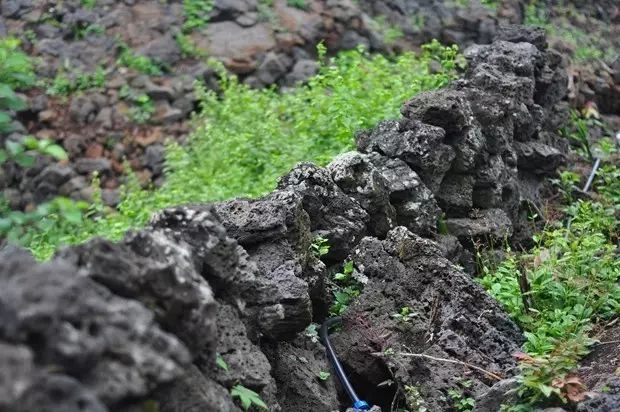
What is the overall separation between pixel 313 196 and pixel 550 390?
218 cm

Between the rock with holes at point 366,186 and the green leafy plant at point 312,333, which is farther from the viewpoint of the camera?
the rock with holes at point 366,186

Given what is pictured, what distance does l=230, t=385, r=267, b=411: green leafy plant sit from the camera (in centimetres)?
377

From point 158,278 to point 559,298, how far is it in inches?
130

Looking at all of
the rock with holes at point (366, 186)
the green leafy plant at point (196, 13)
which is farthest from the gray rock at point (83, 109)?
the rock with holes at point (366, 186)

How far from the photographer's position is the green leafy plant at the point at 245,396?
377cm

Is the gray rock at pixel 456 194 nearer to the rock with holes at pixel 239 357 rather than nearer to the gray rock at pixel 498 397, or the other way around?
the gray rock at pixel 498 397

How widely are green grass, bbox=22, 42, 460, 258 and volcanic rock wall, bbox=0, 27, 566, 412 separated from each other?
95 centimetres

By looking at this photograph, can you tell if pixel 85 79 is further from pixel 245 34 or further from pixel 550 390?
pixel 550 390

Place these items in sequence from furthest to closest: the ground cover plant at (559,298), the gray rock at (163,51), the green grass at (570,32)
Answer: the green grass at (570,32) → the gray rock at (163,51) → the ground cover plant at (559,298)

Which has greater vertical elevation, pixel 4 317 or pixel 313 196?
pixel 4 317

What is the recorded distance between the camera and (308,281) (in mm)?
5188

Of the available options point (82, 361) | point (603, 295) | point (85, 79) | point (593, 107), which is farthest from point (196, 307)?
point (85, 79)

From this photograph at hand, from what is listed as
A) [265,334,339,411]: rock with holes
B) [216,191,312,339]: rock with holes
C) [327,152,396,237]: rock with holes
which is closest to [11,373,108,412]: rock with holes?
[216,191,312,339]: rock with holes

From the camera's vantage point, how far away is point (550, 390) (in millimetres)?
4148
